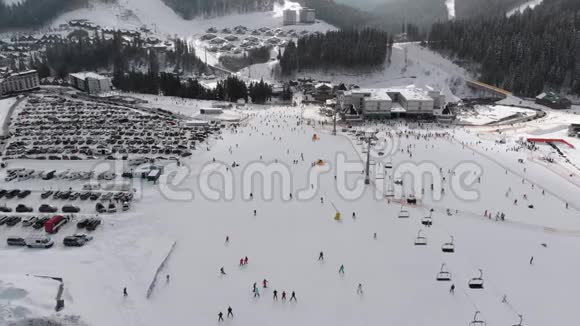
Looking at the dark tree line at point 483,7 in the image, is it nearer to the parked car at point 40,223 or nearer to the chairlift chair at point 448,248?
the chairlift chair at point 448,248

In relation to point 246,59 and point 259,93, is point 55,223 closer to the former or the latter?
point 259,93

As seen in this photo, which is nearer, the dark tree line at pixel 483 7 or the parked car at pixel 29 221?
the parked car at pixel 29 221

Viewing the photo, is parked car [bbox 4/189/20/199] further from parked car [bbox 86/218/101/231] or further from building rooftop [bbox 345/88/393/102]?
building rooftop [bbox 345/88/393/102]

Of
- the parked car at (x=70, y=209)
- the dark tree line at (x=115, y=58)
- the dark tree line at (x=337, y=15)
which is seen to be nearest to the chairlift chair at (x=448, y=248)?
the parked car at (x=70, y=209)

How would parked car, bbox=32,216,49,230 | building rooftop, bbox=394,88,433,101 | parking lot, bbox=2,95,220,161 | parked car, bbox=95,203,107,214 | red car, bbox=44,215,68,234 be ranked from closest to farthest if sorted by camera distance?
red car, bbox=44,215,68,234 < parked car, bbox=32,216,49,230 < parked car, bbox=95,203,107,214 < parking lot, bbox=2,95,220,161 < building rooftop, bbox=394,88,433,101

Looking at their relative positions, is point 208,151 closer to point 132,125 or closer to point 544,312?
point 132,125

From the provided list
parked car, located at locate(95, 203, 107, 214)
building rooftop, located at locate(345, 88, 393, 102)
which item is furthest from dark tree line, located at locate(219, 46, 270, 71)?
parked car, located at locate(95, 203, 107, 214)

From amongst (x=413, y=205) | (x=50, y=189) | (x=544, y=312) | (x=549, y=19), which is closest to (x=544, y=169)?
(x=413, y=205)
